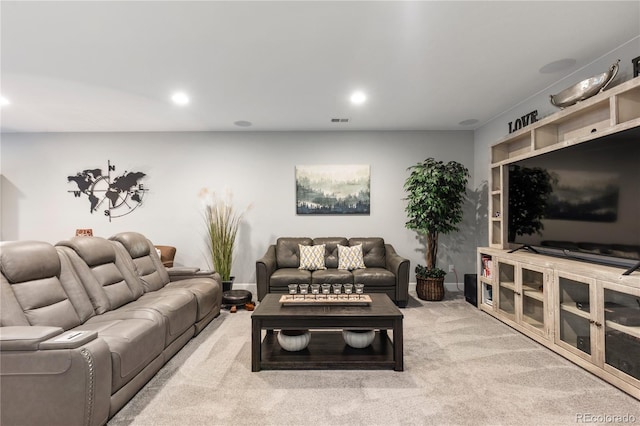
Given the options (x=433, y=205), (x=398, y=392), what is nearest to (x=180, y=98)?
(x=433, y=205)

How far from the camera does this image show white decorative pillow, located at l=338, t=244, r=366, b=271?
4.57 m

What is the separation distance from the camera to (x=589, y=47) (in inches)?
102

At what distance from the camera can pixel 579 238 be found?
2717 mm

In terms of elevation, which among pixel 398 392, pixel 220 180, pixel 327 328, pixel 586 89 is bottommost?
pixel 398 392

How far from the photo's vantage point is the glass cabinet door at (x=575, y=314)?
2402mm

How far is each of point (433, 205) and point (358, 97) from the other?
1841 millimetres

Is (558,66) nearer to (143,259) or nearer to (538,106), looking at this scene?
(538,106)

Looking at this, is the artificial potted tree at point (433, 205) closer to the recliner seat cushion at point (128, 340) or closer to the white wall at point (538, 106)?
the white wall at point (538, 106)

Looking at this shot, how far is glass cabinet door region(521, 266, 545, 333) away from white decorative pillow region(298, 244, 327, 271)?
2489mm

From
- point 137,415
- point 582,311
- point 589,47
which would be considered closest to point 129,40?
point 137,415

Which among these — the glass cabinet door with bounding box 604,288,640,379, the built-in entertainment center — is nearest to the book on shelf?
the built-in entertainment center

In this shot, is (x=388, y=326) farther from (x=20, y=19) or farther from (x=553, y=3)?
(x=20, y=19)

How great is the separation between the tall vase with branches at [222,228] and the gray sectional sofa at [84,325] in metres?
1.08

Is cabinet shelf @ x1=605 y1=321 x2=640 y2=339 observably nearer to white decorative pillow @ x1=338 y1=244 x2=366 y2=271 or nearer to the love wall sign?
the love wall sign
